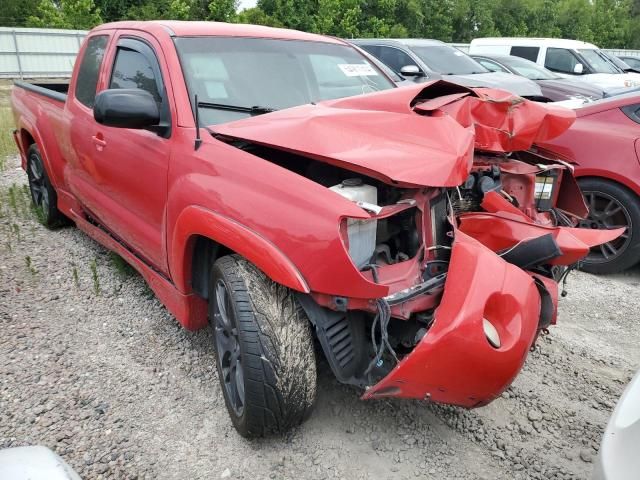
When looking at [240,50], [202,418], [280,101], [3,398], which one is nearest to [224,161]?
[280,101]

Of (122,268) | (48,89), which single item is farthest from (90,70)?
(48,89)

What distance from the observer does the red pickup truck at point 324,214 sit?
7.09ft

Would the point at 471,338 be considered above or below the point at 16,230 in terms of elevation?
above

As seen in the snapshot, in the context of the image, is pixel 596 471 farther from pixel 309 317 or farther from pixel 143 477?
pixel 143 477

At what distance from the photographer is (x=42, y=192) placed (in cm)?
537

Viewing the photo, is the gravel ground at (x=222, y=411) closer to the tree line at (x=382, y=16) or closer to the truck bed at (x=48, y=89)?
the truck bed at (x=48, y=89)

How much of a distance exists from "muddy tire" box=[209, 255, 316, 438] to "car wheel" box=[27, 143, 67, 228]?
10.8 ft

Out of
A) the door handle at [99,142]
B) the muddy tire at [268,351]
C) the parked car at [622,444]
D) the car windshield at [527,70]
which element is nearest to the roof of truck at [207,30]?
the door handle at [99,142]

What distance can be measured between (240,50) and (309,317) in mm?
1764

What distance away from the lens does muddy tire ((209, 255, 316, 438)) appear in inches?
90.4

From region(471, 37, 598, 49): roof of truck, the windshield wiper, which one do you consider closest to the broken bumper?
the windshield wiper

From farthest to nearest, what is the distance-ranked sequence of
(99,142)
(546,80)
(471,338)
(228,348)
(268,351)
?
(546,80) → (99,142) → (228,348) → (268,351) → (471,338)

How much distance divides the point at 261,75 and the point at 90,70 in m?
1.55

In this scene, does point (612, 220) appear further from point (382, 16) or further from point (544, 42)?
point (382, 16)
